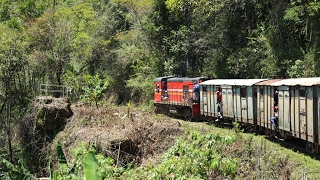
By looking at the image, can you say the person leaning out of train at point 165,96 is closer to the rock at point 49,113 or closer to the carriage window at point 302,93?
the rock at point 49,113

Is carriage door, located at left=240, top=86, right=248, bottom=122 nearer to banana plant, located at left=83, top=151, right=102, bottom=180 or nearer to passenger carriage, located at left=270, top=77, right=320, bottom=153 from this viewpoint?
passenger carriage, located at left=270, top=77, right=320, bottom=153

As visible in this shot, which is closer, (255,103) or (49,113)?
(255,103)

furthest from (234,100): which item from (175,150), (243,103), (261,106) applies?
(175,150)

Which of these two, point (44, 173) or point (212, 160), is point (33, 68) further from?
point (212, 160)

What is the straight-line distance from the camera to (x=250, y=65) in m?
23.0

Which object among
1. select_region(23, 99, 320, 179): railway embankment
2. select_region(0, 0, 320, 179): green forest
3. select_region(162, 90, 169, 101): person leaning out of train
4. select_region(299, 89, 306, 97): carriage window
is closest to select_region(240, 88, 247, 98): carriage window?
select_region(23, 99, 320, 179): railway embankment

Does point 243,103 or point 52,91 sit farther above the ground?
point 52,91

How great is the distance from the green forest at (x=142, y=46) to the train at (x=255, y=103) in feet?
13.2

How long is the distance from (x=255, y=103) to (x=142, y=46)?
1963cm

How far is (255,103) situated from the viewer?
1591cm

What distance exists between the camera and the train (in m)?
11.4

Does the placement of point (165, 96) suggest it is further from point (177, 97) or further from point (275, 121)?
point (275, 121)

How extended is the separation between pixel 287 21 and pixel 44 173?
1576 centimetres

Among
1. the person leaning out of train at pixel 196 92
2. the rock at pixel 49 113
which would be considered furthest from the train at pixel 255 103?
the rock at pixel 49 113
